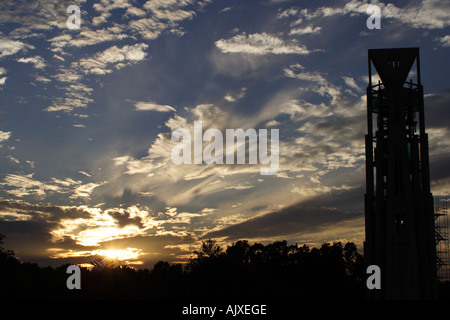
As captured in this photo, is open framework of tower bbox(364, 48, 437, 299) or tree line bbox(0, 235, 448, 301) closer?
open framework of tower bbox(364, 48, 437, 299)

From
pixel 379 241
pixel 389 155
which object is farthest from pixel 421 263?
pixel 389 155

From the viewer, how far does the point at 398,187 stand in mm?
42312

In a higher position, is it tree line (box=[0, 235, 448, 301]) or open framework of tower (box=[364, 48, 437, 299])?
open framework of tower (box=[364, 48, 437, 299])

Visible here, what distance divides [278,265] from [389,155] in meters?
73.5

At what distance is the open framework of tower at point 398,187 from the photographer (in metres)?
40.2

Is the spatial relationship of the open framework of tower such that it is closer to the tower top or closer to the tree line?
the tower top

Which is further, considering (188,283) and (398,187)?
(188,283)

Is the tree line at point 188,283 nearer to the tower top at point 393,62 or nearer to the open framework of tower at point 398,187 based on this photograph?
the open framework of tower at point 398,187

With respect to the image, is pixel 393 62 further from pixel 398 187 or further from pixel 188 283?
pixel 188 283

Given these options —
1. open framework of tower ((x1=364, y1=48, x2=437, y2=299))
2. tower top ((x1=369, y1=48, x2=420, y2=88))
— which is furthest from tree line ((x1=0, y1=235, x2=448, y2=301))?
tower top ((x1=369, y1=48, x2=420, y2=88))

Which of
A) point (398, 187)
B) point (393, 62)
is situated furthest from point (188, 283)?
point (393, 62)

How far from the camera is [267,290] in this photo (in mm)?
63938

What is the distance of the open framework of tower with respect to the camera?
4019 centimetres
